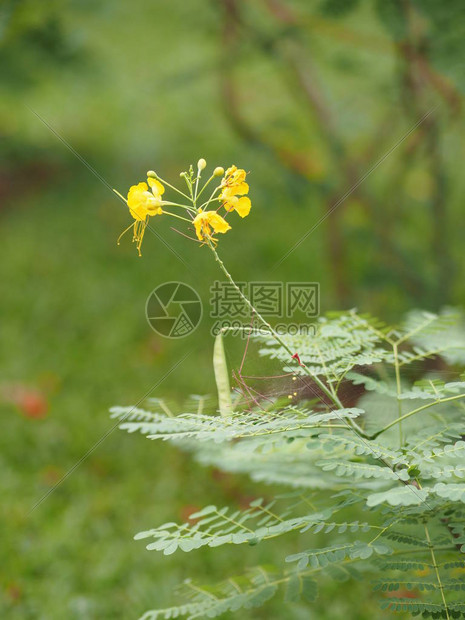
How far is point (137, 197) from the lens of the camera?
104 centimetres

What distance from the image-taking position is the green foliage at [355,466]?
995mm

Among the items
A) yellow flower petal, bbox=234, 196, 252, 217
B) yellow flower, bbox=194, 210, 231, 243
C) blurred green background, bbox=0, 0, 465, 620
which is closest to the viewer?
yellow flower, bbox=194, 210, 231, 243

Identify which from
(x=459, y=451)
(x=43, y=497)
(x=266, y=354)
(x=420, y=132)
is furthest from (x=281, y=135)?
(x=459, y=451)

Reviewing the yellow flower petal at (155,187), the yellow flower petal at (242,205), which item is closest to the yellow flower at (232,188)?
the yellow flower petal at (242,205)

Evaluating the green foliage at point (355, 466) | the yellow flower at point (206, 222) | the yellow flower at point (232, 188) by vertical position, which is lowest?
the green foliage at point (355, 466)

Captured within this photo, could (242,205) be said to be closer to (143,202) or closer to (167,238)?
(143,202)

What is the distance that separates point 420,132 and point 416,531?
200 cm

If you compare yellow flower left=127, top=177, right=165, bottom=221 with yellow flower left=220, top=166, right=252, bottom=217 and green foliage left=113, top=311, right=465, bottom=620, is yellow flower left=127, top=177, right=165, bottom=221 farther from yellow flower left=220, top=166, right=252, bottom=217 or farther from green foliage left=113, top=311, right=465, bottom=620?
green foliage left=113, top=311, right=465, bottom=620

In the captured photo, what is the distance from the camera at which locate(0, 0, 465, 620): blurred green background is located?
7.27 feet

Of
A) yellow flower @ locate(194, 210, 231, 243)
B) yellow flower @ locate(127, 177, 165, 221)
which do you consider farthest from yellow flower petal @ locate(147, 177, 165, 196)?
yellow flower @ locate(194, 210, 231, 243)

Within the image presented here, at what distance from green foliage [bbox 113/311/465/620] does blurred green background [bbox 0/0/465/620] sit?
0.17 m

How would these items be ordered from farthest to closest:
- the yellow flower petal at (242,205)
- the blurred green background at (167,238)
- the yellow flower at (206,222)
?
the blurred green background at (167,238), the yellow flower petal at (242,205), the yellow flower at (206,222)

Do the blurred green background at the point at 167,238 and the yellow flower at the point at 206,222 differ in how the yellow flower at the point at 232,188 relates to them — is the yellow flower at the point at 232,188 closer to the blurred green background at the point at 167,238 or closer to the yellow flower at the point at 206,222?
the yellow flower at the point at 206,222

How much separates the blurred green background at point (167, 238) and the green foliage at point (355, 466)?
0.54 feet
